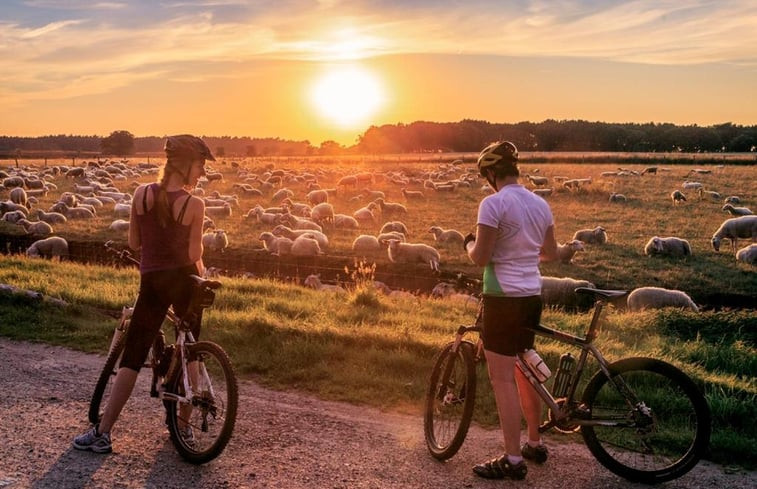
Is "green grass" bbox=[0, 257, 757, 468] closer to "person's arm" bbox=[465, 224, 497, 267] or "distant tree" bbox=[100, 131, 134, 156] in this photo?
Answer: "person's arm" bbox=[465, 224, 497, 267]

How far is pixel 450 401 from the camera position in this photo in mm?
5199

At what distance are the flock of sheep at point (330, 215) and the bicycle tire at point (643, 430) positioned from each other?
9558 millimetres

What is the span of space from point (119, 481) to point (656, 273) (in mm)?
17891

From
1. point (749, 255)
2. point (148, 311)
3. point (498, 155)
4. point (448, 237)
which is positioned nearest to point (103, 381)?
point (148, 311)

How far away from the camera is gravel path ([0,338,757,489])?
187 inches

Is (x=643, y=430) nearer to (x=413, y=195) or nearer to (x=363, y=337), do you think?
(x=363, y=337)

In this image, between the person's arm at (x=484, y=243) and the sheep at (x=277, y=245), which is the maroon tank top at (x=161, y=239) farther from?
the sheep at (x=277, y=245)

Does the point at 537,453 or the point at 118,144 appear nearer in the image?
the point at 537,453

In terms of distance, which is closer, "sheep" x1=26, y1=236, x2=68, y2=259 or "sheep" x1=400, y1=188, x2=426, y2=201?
"sheep" x1=26, y1=236, x2=68, y2=259

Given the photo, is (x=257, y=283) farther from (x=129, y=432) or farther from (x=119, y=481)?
(x=119, y=481)

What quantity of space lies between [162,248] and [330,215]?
23.5 m

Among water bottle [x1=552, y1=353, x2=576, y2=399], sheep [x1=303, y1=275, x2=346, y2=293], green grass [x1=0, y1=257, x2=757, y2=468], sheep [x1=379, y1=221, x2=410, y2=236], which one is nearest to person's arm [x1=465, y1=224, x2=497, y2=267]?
water bottle [x1=552, y1=353, x2=576, y2=399]

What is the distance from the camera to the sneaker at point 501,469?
4.67 meters

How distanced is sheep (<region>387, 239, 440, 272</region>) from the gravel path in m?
13.3
